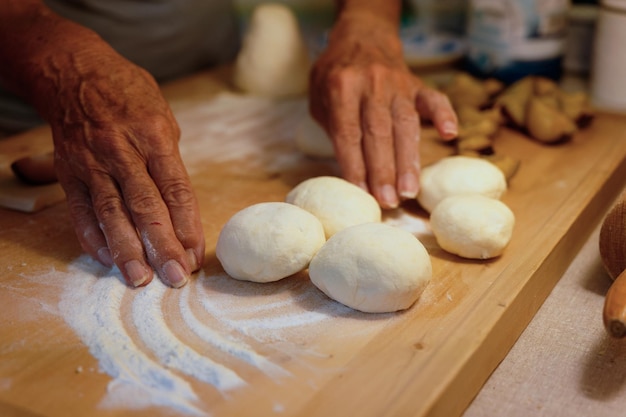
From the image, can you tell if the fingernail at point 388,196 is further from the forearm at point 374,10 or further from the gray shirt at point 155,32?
the gray shirt at point 155,32

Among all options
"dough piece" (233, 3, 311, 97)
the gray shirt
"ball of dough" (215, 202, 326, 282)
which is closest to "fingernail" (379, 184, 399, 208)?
"ball of dough" (215, 202, 326, 282)

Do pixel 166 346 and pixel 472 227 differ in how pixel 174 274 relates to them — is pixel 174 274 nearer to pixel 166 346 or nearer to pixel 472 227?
pixel 166 346

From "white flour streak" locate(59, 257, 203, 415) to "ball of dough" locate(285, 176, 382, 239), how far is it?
367mm

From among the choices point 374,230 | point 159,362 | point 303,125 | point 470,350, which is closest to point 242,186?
point 303,125

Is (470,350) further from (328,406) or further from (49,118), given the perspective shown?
(49,118)

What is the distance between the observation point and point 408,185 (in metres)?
1.38

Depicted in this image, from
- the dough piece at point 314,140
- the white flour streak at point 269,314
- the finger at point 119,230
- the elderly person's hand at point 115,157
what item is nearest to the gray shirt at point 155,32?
the elderly person's hand at point 115,157

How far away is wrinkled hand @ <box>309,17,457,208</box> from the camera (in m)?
1.40

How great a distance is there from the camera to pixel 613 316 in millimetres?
883

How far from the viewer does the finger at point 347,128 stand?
4.71 ft

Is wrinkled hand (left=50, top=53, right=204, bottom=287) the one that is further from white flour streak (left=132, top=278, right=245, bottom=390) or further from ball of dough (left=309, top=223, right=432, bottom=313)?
ball of dough (left=309, top=223, right=432, bottom=313)

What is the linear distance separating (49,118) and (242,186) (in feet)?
1.41

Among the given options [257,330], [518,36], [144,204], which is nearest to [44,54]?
[144,204]

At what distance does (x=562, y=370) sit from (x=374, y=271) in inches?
12.1
